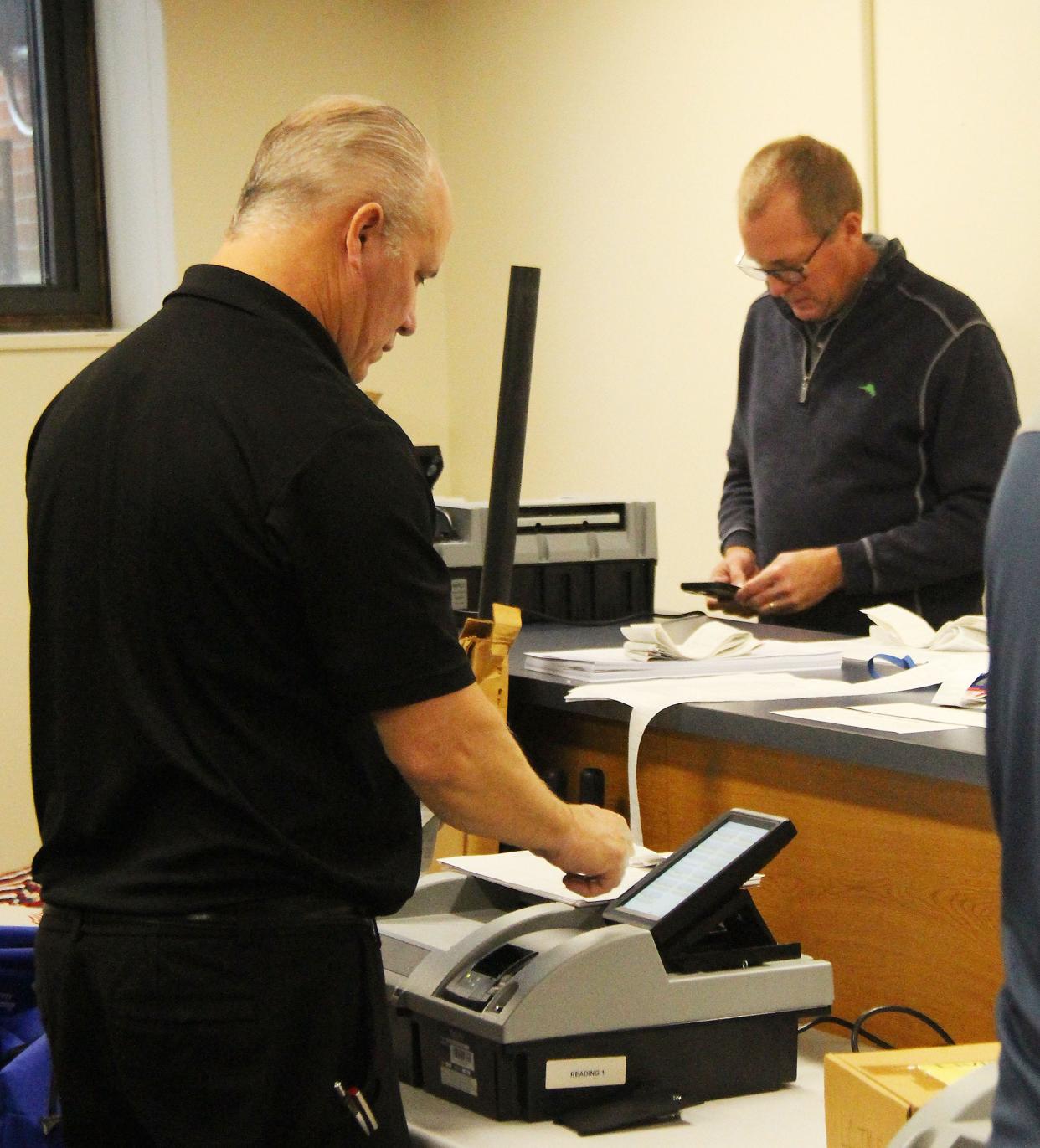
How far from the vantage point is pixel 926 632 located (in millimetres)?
2160

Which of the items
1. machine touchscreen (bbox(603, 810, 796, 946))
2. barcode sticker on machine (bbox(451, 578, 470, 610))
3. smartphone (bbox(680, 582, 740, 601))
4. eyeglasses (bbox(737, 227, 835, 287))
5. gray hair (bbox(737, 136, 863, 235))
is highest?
gray hair (bbox(737, 136, 863, 235))

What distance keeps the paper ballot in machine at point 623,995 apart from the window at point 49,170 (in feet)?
11.5

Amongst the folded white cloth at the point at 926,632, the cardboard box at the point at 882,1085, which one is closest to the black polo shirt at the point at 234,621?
the cardboard box at the point at 882,1085

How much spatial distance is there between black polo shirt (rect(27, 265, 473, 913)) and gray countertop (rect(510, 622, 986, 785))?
455 millimetres

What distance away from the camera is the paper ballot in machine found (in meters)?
1.31

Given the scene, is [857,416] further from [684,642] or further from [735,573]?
[684,642]

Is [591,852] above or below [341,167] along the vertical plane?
below

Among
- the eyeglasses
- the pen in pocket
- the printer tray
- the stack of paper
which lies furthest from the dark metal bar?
the eyeglasses

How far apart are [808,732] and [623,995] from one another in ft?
1.20

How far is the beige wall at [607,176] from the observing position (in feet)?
10.7

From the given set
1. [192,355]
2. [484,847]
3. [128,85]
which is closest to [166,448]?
[192,355]

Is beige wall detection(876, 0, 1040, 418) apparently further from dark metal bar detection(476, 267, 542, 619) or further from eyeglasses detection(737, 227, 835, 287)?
dark metal bar detection(476, 267, 542, 619)

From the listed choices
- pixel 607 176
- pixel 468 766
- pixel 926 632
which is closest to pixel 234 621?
pixel 468 766

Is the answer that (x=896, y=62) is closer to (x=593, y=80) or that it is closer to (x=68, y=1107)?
(x=593, y=80)
